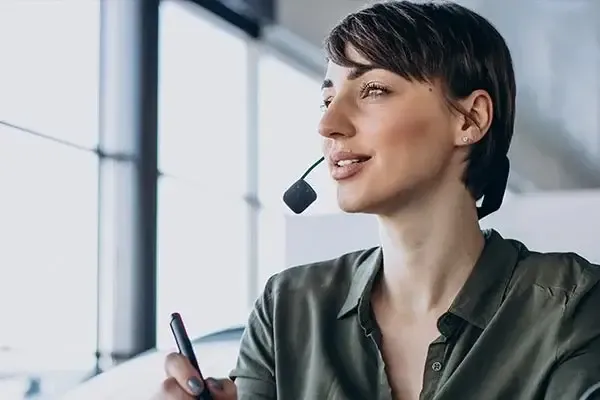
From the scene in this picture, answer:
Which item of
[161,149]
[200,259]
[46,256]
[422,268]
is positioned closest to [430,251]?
[422,268]

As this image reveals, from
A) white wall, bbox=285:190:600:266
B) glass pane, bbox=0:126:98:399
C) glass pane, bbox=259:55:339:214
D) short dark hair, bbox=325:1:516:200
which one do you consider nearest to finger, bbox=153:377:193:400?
short dark hair, bbox=325:1:516:200

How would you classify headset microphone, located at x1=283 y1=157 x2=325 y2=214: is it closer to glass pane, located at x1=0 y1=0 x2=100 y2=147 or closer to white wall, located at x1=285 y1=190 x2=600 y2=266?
white wall, located at x1=285 y1=190 x2=600 y2=266

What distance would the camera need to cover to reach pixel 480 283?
892mm

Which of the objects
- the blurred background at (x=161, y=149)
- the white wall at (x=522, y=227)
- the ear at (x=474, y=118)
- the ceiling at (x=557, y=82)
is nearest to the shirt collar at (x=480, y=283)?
the ear at (x=474, y=118)

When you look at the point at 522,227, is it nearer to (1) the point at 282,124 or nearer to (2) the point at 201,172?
(2) the point at 201,172

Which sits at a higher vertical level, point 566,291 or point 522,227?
point 522,227

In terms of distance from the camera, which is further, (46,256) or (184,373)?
(46,256)

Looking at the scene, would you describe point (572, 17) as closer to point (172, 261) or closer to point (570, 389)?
point (172, 261)

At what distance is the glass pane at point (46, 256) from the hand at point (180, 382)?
172 centimetres

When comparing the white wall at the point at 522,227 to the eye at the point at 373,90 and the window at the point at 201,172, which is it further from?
the window at the point at 201,172

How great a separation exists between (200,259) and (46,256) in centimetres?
95

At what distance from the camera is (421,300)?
0.92m

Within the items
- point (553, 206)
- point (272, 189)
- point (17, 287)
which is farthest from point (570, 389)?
point (272, 189)

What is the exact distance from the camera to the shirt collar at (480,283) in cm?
87
